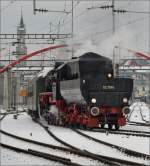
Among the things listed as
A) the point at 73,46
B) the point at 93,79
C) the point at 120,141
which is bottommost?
the point at 120,141

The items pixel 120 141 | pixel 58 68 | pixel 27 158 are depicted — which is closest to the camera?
pixel 27 158

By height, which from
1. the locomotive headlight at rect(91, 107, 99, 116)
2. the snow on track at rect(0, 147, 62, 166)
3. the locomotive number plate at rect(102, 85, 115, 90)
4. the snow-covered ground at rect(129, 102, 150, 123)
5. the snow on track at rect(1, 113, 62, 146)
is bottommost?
the snow-covered ground at rect(129, 102, 150, 123)

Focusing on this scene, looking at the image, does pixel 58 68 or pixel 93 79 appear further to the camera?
pixel 58 68

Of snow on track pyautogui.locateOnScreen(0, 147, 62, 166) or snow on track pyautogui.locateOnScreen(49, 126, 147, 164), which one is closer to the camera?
snow on track pyautogui.locateOnScreen(0, 147, 62, 166)

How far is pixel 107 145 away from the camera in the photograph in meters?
15.2

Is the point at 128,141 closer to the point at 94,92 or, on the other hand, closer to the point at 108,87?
the point at 94,92

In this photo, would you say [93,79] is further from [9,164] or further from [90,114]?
[9,164]

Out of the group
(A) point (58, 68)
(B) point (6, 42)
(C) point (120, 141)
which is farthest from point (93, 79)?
(B) point (6, 42)

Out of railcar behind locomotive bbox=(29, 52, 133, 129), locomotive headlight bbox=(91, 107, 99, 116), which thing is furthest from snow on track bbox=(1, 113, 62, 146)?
locomotive headlight bbox=(91, 107, 99, 116)

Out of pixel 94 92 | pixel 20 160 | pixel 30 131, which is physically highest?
pixel 94 92

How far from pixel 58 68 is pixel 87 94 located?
3750 mm

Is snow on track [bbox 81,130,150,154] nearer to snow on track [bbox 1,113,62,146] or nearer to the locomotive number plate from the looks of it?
snow on track [bbox 1,113,62,146]

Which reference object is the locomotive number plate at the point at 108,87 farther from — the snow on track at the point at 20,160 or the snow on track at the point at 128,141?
the snow on track at the point at 20,160

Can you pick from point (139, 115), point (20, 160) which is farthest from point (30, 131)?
point (139, 115)
